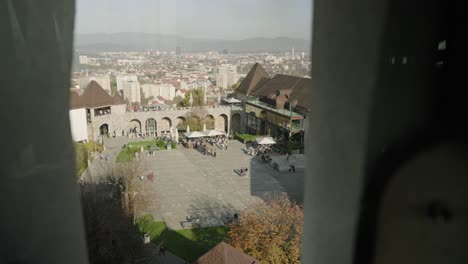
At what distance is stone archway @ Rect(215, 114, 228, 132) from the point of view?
17.9m

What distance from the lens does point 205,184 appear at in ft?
28.3

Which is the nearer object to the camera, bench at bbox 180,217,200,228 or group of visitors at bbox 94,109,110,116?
bench at bbox 180,217,200,228

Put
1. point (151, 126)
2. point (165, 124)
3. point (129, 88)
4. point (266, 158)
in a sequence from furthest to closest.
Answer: point (129, 88) → point (165, 124) → point (151, 126) → point (266, 158)

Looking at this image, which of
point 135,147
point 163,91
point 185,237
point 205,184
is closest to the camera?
point 185,237

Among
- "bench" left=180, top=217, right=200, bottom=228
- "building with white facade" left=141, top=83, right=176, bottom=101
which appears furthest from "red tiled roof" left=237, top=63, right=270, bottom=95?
"bench" left=180, top=217, right=200, bottom=228

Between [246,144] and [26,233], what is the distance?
41.9 ft

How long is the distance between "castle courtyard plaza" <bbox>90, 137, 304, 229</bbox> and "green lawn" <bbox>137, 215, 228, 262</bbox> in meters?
0.24

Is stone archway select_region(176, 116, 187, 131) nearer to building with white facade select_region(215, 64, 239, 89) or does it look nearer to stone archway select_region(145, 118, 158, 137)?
stone archway select_region(145, 118, 158, 137)

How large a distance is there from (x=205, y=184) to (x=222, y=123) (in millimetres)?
9556

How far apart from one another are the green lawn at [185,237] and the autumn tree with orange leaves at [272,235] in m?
0.68

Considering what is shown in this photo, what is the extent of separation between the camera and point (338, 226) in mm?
690

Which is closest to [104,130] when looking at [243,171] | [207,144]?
[207,144]

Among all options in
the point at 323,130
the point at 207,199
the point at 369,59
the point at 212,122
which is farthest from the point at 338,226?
the point at 212,122

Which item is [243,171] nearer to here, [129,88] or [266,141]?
[266,141]
